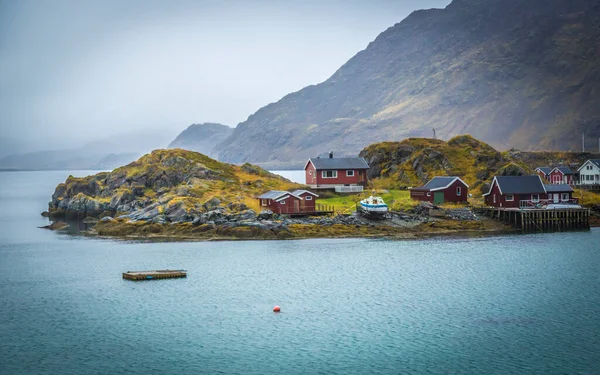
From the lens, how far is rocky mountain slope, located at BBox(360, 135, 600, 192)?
112 m

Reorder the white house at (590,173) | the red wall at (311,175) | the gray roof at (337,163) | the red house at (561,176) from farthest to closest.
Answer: the red house at (561,176) → the white house at (590,173) → the red wall at (311,175) → the gray roof at (337,163)

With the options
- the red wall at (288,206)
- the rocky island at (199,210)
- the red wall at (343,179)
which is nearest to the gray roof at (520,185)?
the rocky island at (199,210)

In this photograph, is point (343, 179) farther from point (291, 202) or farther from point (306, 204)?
point (291, 202)

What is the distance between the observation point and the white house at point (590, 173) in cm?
13185

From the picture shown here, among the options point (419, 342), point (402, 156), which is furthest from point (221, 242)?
point (402, 156)

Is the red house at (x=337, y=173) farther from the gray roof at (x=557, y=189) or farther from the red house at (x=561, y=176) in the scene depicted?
the red house at (x=561, y=176)

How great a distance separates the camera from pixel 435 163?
11850cm

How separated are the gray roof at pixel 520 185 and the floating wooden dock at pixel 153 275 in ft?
168

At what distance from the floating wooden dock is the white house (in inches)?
3912

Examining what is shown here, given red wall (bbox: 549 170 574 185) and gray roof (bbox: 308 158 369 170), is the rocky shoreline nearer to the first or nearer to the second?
gray roof (bbox: 308 158 369 170)

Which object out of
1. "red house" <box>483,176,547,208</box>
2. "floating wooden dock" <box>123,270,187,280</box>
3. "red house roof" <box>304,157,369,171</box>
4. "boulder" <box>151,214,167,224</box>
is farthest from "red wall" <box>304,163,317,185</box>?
"floating wooden dock" <box>123,270,187,280</box>

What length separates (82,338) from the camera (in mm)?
44531

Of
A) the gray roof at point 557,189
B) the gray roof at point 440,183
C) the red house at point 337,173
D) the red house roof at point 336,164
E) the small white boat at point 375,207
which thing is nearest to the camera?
the small white boat at point 375,207

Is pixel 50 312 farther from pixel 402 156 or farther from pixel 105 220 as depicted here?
pixel 402 156
